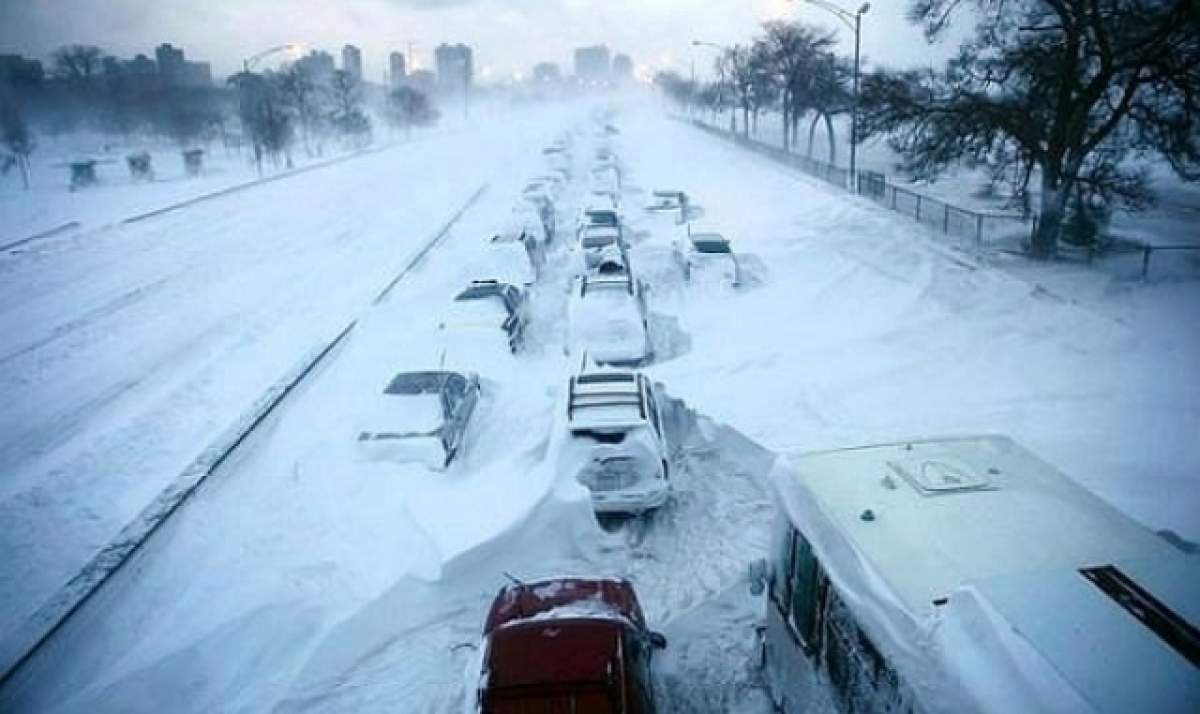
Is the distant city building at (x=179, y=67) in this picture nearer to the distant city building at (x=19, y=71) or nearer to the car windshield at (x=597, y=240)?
the distant city building at (x=19, y=71)

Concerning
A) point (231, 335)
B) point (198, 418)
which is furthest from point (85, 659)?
point (231, 335)

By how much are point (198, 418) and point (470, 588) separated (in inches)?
281

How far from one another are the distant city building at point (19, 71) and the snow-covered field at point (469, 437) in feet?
229

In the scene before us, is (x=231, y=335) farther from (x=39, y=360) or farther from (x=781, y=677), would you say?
(x=781, y=677)

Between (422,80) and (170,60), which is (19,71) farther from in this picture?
(422,80)

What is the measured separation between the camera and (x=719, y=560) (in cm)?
806

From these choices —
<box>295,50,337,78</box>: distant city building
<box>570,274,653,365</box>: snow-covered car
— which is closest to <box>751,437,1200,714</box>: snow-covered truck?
<box>570,274,653,365</box>: snow-covered car

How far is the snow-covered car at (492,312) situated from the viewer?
1355cm

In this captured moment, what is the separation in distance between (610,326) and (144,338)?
425 inches

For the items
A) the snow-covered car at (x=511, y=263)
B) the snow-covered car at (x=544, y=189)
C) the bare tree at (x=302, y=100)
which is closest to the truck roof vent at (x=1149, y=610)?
the snow-covered car at (x=511, y=263)

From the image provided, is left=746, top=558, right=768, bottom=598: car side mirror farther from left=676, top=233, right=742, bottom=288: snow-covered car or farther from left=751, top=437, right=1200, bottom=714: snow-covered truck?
left=676, top=233, right=742, bottom=288: snow-covered car

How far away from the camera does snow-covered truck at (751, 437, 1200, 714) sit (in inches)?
120

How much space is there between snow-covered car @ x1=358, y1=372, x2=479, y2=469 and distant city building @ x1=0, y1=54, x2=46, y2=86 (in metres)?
A: 81.4

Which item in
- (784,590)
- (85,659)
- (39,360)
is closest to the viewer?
(784,590)
